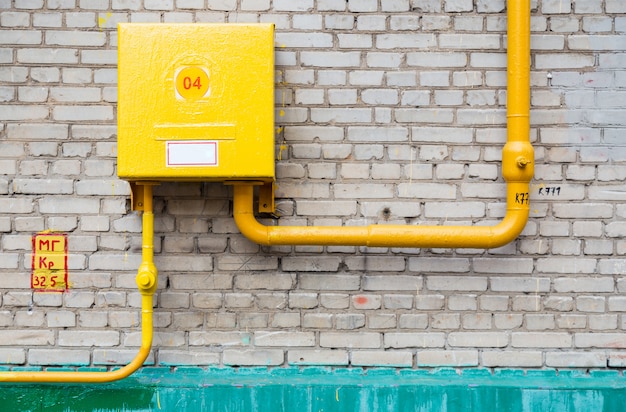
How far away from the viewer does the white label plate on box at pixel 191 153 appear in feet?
7.01

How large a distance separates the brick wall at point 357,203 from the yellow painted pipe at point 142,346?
0.10m

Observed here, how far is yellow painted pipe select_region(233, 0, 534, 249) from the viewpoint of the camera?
2311mm

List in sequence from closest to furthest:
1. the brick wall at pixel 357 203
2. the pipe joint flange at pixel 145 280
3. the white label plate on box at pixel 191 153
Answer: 1. the white label plate on box at pixel 191 153
2. the pipe joint flange at pixel 145 280
3. the brick wall at pixel 357 203

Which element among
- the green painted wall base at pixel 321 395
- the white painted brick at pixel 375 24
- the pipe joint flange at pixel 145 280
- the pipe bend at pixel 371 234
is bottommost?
the green painted wall base at pixel 321 395

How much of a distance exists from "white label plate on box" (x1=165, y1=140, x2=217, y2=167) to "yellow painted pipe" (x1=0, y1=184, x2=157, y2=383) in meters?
0.24

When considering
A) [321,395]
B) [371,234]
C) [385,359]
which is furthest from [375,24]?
[321,395]

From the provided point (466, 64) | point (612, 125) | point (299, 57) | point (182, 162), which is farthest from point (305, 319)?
point (612, 125)

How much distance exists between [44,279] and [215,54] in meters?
1.16

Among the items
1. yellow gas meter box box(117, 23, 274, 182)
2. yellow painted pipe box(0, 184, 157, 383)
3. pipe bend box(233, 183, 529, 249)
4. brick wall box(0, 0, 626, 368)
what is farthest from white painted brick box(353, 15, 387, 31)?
yellow painted pipe box(0, 184, 157, 383)

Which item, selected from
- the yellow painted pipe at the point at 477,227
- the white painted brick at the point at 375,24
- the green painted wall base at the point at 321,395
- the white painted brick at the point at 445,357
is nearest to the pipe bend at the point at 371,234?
the yellow painted pipe at the point at 477,227

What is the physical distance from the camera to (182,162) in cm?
214

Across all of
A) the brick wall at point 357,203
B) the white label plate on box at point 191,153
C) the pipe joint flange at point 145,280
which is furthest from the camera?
the brick wall at point 357,203

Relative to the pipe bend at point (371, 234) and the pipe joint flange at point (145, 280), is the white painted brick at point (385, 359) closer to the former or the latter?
the pipe bend at point (371, 234)

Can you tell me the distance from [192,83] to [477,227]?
3.95ft
